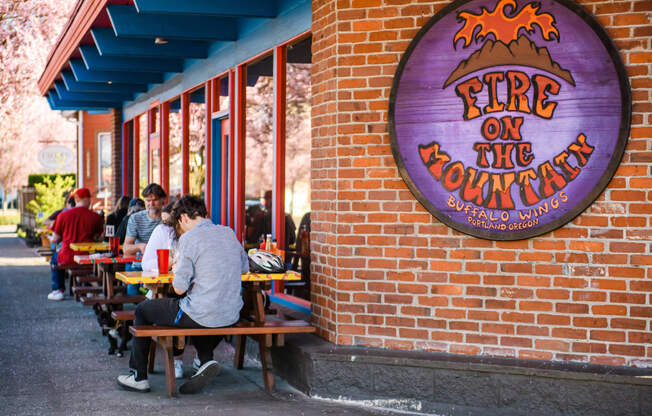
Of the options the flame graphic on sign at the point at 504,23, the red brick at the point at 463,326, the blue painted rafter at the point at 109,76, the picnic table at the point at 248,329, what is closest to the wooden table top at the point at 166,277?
the picnic table at the point at 248,329

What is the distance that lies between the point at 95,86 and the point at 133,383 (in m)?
9.61

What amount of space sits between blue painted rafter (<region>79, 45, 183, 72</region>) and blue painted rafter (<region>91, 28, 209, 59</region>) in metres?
0.97

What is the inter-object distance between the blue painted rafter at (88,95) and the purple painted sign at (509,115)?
10921 millimetres

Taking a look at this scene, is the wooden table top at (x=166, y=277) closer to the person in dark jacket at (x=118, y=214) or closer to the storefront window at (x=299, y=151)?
the storefront window at (x=299, y=151)

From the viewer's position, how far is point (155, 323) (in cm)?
627

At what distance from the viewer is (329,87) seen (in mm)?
6246

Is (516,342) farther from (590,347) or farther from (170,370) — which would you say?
(170,370)

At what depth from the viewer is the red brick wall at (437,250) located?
212 inches

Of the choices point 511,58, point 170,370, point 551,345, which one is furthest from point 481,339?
point 170,370

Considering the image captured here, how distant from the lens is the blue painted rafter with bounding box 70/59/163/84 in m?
12.9

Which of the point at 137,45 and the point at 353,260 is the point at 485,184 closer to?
the point at 353,260

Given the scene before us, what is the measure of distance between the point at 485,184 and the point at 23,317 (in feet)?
22.5

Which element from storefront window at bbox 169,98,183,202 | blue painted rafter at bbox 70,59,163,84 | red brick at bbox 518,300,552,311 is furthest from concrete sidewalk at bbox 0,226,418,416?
blue painted rafter at bbox 70,59,163,84

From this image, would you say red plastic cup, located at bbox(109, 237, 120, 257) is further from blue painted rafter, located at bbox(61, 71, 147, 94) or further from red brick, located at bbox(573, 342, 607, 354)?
blue painted rafter, located at bbox(61, 71, 147, 94)
